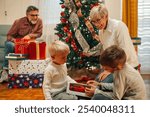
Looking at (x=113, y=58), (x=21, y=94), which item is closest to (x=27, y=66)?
(x=21, y=94)

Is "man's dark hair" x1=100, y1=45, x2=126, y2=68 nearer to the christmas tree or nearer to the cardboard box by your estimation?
the cardboard box

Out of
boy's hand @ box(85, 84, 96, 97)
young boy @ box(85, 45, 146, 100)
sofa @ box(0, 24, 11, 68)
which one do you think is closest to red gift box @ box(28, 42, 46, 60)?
sofa @ box(0, 24, 11, 68)

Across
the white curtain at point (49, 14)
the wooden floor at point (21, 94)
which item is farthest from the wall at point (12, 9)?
the wooden floor at point (21, 94)

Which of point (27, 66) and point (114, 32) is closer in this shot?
point (114, 32)

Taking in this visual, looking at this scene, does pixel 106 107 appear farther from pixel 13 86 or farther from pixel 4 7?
pixel 4 7

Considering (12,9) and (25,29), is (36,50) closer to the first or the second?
(25,29)

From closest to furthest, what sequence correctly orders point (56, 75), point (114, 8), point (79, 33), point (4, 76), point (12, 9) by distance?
point (56, 75)
point (79, 33)
point (4, 76)
point (114, 8)
point (12, 9)

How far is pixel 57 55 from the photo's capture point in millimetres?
1506

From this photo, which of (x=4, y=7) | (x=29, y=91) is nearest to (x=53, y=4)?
(x=4, y=7)

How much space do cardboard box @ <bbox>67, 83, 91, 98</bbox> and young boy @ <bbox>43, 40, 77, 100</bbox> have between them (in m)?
0.03

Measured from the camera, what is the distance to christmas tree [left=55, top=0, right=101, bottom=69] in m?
3.17

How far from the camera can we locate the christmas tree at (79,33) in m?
3.17

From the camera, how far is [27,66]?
2.96 metres

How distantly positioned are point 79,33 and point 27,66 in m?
0.73
